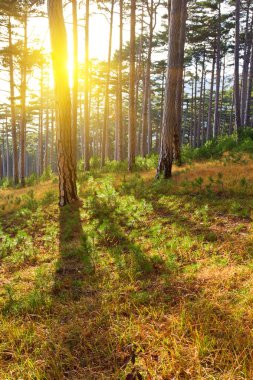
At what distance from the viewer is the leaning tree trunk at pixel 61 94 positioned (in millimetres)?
7676

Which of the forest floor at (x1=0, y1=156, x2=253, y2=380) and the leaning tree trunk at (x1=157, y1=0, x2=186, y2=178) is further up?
the leaning tree trunk at (x1=157, y1=0, x2=186, y2=178)

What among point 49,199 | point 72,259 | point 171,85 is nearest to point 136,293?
point 72,259

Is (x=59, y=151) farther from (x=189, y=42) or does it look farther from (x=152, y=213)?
(x=189, y=42)

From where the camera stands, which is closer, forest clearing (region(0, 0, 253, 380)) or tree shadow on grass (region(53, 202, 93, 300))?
forest clearing (region(0, 0, 253, 380))

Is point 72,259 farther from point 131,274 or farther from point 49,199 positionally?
point 49,199

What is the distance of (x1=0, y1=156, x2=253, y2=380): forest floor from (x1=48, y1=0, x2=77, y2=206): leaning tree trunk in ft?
4.80

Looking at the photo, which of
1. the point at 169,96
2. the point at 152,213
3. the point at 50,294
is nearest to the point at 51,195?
the point at 152,213

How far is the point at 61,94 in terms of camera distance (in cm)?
799

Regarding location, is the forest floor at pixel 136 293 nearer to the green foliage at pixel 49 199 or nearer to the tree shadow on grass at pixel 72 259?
the tree shadow on grass at pixel 72 259

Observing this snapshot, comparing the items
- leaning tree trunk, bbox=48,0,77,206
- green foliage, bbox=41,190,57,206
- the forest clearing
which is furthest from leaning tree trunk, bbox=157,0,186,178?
green foliage, bbox=41,190,57,206

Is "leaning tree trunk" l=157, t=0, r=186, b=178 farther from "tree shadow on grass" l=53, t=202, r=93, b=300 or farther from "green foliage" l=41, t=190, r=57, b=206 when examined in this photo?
"green foliage" l=41, t=190, r=57, b=206

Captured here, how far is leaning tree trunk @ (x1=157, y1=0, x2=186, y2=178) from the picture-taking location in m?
8.68

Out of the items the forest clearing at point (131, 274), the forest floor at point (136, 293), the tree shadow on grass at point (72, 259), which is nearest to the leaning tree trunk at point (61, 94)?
the forest clearing at point (131, 274)

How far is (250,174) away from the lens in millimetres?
8102
